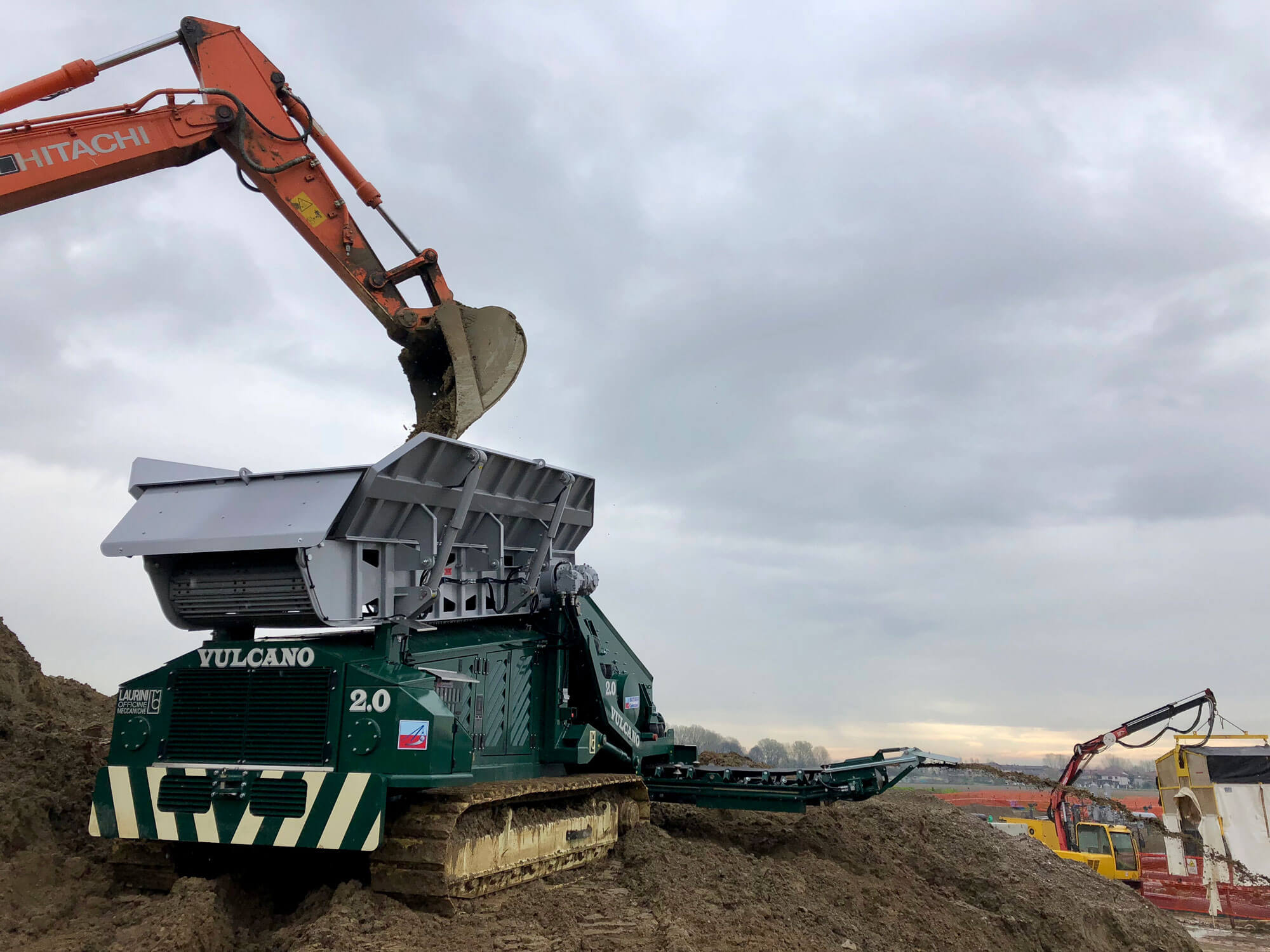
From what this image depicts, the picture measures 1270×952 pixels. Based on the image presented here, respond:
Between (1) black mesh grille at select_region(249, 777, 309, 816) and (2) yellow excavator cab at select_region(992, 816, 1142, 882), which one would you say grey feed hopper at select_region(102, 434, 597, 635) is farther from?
(2) yellow excavator cab at select_region(992, 816, 1142, 882)

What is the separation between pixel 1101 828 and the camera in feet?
58.5

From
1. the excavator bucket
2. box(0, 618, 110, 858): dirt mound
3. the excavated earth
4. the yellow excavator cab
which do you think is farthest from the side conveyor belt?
the yellow excavator cab

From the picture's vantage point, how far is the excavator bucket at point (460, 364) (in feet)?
29.6

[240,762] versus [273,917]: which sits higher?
[240,762]

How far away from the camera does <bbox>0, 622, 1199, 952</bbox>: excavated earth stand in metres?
5.88

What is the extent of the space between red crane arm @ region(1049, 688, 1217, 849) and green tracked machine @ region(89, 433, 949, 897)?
44.6 ft

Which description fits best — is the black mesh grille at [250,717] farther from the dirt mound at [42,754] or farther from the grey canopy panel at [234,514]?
the dirt mound at [42,754]

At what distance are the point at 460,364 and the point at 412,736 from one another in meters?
3.93

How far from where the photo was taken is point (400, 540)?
723cm

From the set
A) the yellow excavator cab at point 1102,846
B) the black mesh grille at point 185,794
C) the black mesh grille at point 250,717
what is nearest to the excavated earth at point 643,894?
the black mesh grille at point 185,794

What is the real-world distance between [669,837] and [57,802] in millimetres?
5015

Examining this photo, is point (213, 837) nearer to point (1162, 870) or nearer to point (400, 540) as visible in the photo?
point (400, 540)

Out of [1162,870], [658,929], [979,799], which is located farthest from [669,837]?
[979,799]

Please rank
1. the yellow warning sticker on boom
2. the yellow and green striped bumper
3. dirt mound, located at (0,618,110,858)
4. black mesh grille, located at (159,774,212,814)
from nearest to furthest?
1. the yellow and green striped bumper
2. black mesh grille, located at (159,774,212,814)
3. dirt mound, located at (0,618,110,858)
4. the yellow warning sticker on boom
